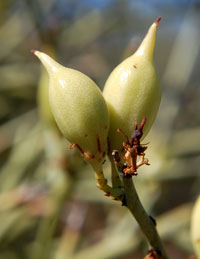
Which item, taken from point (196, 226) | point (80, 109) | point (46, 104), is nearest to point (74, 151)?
point (46, 104)

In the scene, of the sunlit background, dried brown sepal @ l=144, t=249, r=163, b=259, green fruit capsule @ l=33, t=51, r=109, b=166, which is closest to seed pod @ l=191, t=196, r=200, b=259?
dried brown sepal @ l=144, t=249, r=163, b=259

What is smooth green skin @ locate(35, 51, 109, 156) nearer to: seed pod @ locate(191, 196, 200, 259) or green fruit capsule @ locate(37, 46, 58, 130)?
seed pod @ locate(191, 196, 200, 259)

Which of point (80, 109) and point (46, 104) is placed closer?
point (80, 109)

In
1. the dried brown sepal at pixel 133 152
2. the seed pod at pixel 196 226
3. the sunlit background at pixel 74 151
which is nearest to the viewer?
the dried brown sepal at pixel 133 152

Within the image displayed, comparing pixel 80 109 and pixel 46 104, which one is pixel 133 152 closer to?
pixel 80 109

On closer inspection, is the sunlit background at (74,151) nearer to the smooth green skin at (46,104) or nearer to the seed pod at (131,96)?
the smooth green skin at (46,104)

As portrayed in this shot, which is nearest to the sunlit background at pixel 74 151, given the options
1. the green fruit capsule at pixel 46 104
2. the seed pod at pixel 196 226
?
the green fruit capsule at pixel 46 104

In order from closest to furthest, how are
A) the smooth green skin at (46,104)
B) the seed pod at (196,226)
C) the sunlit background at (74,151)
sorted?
the seed pod at (196,226) < the smooth green skin at (46,104) < the sunlit background at (74,151)

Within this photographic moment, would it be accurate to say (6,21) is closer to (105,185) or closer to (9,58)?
(9,58)
